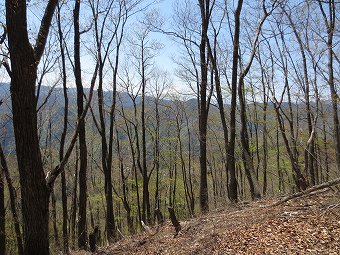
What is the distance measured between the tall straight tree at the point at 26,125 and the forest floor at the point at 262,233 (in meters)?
3.65

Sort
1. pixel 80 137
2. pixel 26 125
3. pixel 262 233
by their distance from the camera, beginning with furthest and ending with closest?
1. pixel 80 137
2. pixel 262 233
3. pixel 26 125

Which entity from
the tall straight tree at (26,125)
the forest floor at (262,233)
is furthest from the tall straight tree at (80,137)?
the tall straight tree at (26,125)

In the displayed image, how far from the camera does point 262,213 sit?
27.2ft

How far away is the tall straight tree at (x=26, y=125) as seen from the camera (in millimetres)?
4949

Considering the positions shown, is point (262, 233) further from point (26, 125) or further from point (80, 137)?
point (80, 137)

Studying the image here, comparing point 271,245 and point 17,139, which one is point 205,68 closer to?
point 271,245

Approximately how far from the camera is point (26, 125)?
4988mm

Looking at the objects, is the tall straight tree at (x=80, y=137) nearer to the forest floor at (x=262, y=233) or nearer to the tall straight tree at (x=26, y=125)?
the forest floor at (x=262, y=233)

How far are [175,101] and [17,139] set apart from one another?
87.6 ft

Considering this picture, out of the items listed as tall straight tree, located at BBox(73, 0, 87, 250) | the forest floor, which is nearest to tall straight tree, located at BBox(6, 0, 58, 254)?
the forest floor

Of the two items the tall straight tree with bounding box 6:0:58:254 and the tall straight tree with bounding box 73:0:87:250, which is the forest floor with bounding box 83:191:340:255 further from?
the tall straight tree with bounding box 6:0:58:254

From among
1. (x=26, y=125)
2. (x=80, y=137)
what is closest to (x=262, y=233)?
(x=26, y=125)

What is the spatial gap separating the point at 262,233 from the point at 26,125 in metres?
5.04

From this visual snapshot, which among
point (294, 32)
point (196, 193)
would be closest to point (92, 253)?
point (294, 32)
